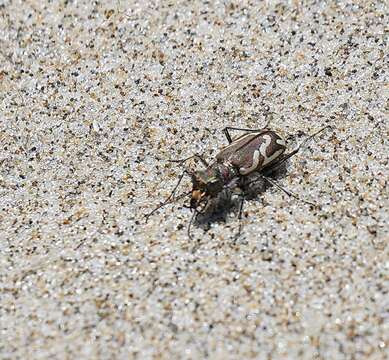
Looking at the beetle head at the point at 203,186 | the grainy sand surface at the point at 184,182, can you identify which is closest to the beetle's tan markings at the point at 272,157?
the grainy sand surface at the point at 184,182

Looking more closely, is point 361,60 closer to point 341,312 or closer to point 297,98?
point 297,98

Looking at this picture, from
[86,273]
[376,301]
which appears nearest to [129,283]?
[86,273]

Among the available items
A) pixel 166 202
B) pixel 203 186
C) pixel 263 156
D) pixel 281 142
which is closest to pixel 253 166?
pixel 263 156

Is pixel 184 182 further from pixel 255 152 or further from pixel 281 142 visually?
pixel 281 142

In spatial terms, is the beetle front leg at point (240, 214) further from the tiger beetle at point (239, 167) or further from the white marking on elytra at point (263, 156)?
the white marking on elytra at point (263, 156)

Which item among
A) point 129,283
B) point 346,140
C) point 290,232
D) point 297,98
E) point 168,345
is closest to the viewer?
point 168,345

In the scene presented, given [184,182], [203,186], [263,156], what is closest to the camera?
[203,186]
